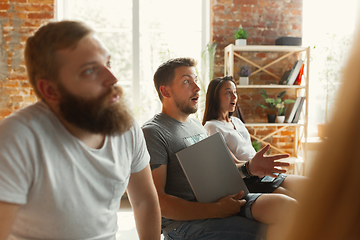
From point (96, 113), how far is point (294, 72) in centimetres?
326

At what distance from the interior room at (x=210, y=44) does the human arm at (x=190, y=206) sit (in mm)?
2145

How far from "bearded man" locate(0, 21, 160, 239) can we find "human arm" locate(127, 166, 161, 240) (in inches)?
6.3

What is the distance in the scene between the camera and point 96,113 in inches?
32.9

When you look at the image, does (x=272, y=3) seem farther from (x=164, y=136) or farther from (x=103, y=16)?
(x=164, y=136)

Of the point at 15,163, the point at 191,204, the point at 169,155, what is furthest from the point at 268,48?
the point at 15,163

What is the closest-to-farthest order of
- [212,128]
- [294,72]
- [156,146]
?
[156,146] → [212,128] → [294,72]

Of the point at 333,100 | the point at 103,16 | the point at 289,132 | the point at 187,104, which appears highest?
the point at 103,16

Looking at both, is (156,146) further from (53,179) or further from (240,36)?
(240,36)

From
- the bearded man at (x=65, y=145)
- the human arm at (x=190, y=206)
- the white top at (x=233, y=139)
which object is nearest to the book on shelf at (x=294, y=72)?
the white top at (x=233, y=139)

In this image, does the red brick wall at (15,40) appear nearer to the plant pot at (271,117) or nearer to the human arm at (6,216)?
the plant pot at (271,117)

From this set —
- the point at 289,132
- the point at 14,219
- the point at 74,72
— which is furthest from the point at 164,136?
the point at 289,132

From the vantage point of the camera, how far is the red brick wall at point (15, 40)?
3.43 meters

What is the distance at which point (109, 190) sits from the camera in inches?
35.1

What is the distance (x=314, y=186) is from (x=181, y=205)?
127cm
